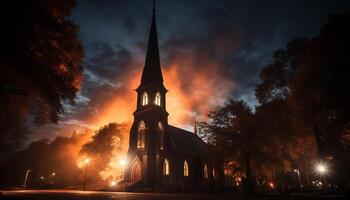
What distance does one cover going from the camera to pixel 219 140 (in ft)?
92.6

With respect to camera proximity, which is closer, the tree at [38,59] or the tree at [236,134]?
the tree at [38,59]

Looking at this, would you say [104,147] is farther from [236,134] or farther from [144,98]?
[236,134]

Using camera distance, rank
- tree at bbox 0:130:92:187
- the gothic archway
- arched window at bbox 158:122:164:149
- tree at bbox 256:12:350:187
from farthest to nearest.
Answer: tree at bbox 0:130:92:187 → arched window at bbox 158:122:164:149 → the gothic archway → tree at bbox 256:12:350:187

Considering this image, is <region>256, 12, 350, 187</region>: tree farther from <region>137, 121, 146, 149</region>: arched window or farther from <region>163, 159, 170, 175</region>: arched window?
<region>137, 121, 146, 149</region>: arched window

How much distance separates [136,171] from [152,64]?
2116cm

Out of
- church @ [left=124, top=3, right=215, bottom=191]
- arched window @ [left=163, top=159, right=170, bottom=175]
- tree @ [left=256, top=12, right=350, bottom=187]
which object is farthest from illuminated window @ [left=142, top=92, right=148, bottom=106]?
tree @ [left=256, top=12, right=350, bottom=187]

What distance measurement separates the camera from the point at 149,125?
40.1m

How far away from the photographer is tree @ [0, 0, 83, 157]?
34.6ft

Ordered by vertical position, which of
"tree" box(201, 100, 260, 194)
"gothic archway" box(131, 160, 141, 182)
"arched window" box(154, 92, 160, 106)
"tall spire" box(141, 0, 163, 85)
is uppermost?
"tall spire" box(141, 0, 163, 85)

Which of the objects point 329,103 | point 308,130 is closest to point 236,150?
point 308,130

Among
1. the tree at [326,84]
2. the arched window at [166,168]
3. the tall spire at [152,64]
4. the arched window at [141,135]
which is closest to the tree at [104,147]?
the arched window at [141,135]

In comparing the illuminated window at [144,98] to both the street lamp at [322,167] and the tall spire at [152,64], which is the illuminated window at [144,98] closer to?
the tall spire at [152,64]

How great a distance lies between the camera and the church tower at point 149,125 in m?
37.7

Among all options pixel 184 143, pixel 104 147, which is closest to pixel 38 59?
pixel 184 143
